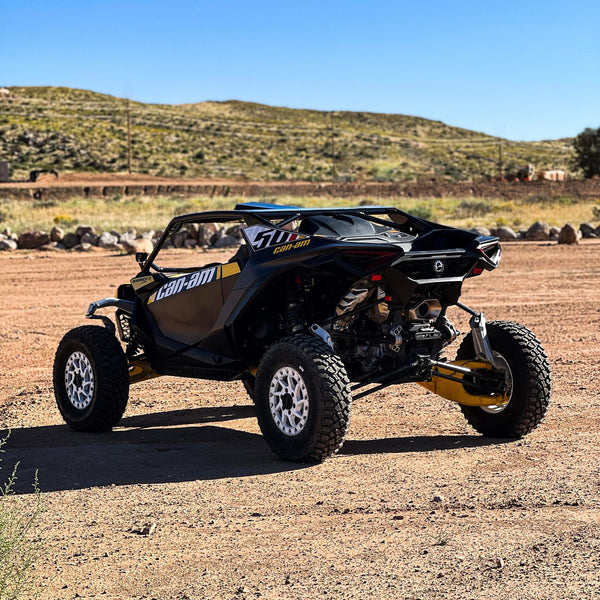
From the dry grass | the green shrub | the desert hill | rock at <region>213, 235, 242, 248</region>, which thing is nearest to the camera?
the green shrub

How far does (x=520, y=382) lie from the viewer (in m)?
7.58

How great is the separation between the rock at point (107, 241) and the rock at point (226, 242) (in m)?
3.27

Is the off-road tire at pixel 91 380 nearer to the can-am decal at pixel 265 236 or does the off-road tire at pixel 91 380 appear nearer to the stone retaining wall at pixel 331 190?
the can-am decal at pixel 265 236

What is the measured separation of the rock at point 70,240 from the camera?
30.6 m

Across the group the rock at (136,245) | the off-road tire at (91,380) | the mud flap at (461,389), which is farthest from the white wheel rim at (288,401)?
the rock at (136,245)

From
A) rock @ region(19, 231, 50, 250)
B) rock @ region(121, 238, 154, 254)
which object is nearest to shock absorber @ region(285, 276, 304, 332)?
rock @ region(121, 238, 154, 254)

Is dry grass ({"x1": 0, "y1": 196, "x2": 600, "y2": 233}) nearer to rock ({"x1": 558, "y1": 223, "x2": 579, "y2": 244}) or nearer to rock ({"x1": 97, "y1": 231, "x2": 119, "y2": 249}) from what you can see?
rock ({"x1": 97, "y1": 231, "x2": 119, "y2": 249})

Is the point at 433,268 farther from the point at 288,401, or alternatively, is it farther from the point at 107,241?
the point at 107,241

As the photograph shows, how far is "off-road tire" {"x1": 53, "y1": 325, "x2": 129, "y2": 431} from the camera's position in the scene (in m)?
8.35

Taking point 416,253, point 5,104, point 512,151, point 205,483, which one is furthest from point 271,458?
point 512,151

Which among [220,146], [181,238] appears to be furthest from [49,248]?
[220,146]

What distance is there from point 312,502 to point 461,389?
214 cm

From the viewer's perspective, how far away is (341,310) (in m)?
7.27

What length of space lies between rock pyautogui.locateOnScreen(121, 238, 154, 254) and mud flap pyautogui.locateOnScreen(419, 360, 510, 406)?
2110 cm
